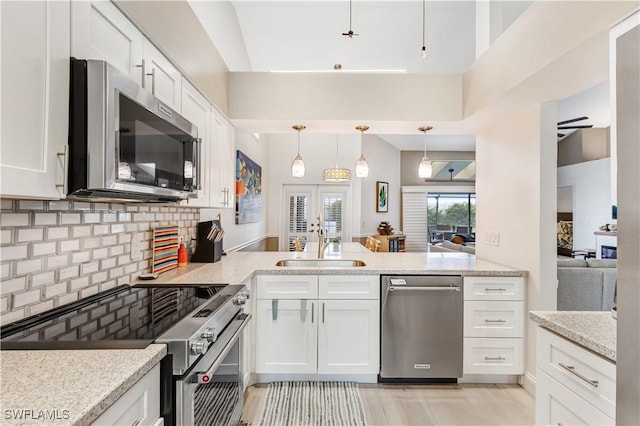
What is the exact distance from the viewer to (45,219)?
129cm

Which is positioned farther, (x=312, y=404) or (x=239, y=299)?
(x=312, y=404)

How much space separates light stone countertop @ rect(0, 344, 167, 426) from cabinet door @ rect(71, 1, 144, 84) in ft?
3.13

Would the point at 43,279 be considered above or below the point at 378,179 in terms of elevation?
below

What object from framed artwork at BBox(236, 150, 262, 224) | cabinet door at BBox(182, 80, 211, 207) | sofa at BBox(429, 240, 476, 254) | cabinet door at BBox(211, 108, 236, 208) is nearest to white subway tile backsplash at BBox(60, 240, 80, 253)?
cabinet door at BBox(182, 80, 211, 207)

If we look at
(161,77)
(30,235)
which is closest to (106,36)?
(161,77)

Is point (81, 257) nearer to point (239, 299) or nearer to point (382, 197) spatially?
point (239, 299)

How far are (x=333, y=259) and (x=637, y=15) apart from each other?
243 cm

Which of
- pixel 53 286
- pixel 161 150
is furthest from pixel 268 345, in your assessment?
pixel 161 150

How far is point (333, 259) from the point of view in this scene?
3039 mm

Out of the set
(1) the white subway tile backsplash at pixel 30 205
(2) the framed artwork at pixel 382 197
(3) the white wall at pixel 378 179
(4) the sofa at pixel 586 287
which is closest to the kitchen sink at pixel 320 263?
(1) the white subway tile backsplash at pixel 30 205

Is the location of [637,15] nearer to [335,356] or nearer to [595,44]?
[595,44]

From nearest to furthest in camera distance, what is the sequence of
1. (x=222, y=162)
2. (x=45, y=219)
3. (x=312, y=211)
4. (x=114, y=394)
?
(x=114, y=394) → (x=45, y=219) → (x=222, y=162) → (x=312, y=211)

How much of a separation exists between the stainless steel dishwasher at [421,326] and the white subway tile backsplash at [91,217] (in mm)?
1879

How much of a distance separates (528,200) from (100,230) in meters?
2.85
